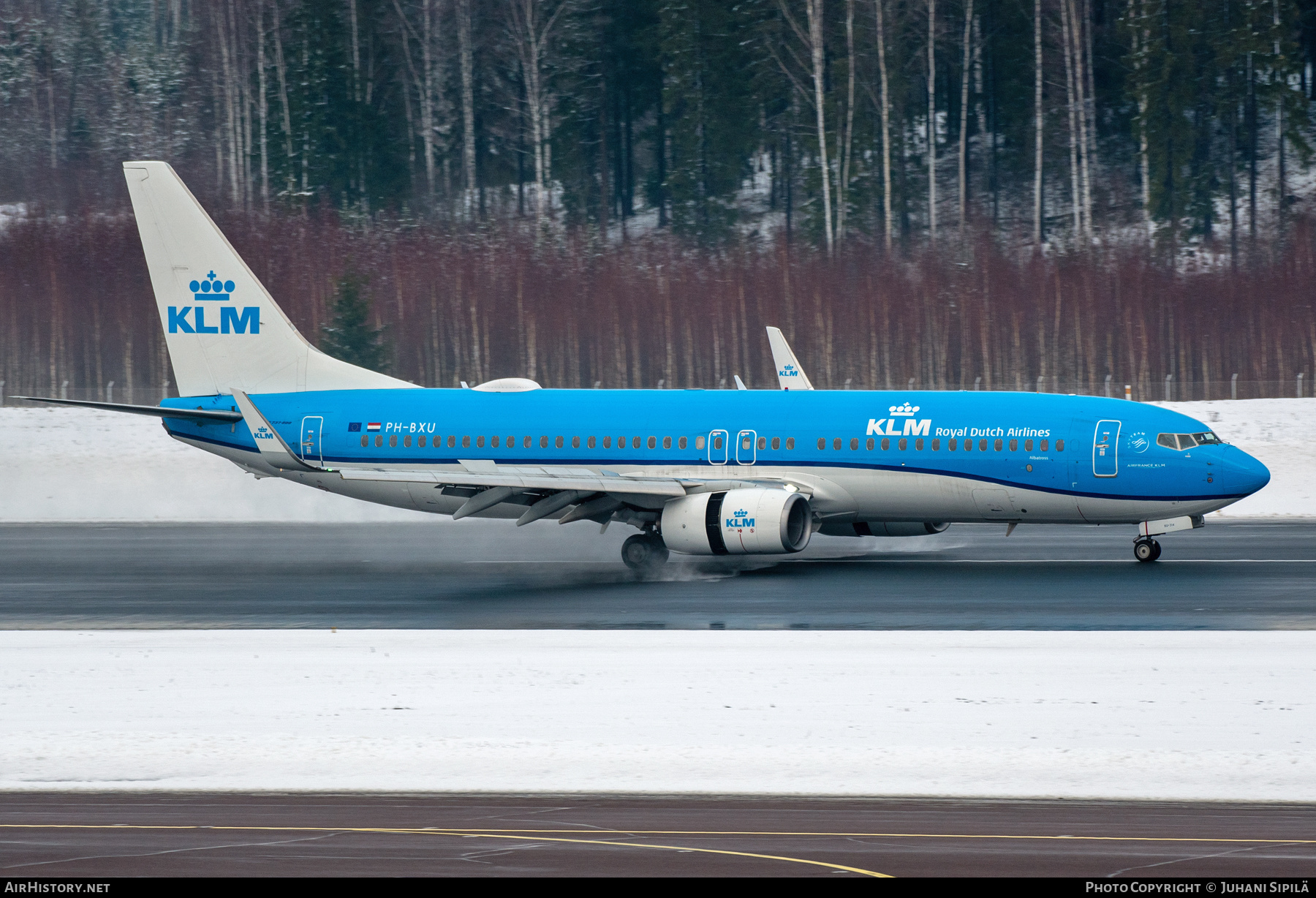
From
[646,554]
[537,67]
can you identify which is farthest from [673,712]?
[537,67]

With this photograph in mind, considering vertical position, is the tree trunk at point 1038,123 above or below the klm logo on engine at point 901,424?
above

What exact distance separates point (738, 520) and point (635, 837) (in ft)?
63.9

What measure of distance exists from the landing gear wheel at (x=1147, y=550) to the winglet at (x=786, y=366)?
33.7ft

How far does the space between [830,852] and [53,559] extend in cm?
2937

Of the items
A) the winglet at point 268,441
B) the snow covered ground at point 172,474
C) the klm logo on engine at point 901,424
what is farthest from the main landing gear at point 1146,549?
the winglet at point 268,441

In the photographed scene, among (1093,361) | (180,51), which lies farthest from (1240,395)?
(180,51)

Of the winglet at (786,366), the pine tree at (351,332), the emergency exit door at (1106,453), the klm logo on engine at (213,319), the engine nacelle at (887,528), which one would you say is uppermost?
the pine tree at (351,332)

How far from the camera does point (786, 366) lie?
40812mm

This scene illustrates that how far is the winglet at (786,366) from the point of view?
4031 centimetres

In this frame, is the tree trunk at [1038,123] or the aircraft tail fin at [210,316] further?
the tree trunk at [1038,123]

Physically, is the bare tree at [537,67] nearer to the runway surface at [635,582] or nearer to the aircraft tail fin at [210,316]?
the runway surface at [635,582]

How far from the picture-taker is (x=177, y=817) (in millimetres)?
13328

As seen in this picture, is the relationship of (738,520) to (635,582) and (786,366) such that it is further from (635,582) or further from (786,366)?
(786,366)

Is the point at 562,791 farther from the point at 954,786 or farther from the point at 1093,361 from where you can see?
the point at 1093,361
